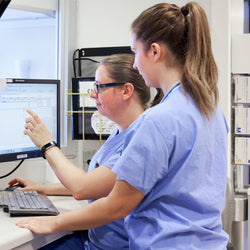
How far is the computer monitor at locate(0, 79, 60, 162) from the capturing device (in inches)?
67.0

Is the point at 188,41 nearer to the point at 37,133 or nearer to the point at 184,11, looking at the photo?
the point at 184,11

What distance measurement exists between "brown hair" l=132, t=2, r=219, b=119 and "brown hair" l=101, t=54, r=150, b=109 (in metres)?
0.46

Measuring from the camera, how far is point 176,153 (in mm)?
1003

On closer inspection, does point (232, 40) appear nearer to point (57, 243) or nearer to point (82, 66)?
point (82, 66)

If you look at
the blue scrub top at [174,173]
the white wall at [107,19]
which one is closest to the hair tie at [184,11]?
the blue scrub top at [174,173]

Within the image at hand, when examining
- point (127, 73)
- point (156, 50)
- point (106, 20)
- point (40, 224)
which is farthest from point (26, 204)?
point (106, 20)

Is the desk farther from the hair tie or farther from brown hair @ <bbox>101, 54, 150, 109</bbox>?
the hair tie

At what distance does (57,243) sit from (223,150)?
0.75 metres

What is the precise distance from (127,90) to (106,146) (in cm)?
23

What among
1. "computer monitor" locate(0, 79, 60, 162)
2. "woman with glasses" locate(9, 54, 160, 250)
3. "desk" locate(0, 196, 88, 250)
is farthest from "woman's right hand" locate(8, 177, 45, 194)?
"desk" locate(0, 196, 88, 250)

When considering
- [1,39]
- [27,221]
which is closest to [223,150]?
[27,221]

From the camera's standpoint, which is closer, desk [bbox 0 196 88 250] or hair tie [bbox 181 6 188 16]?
hair tie [bbox 181 6 188 16]

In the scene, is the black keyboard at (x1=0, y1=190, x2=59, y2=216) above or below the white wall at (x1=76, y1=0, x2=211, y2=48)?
Result: below

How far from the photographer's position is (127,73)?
61.9 inches
